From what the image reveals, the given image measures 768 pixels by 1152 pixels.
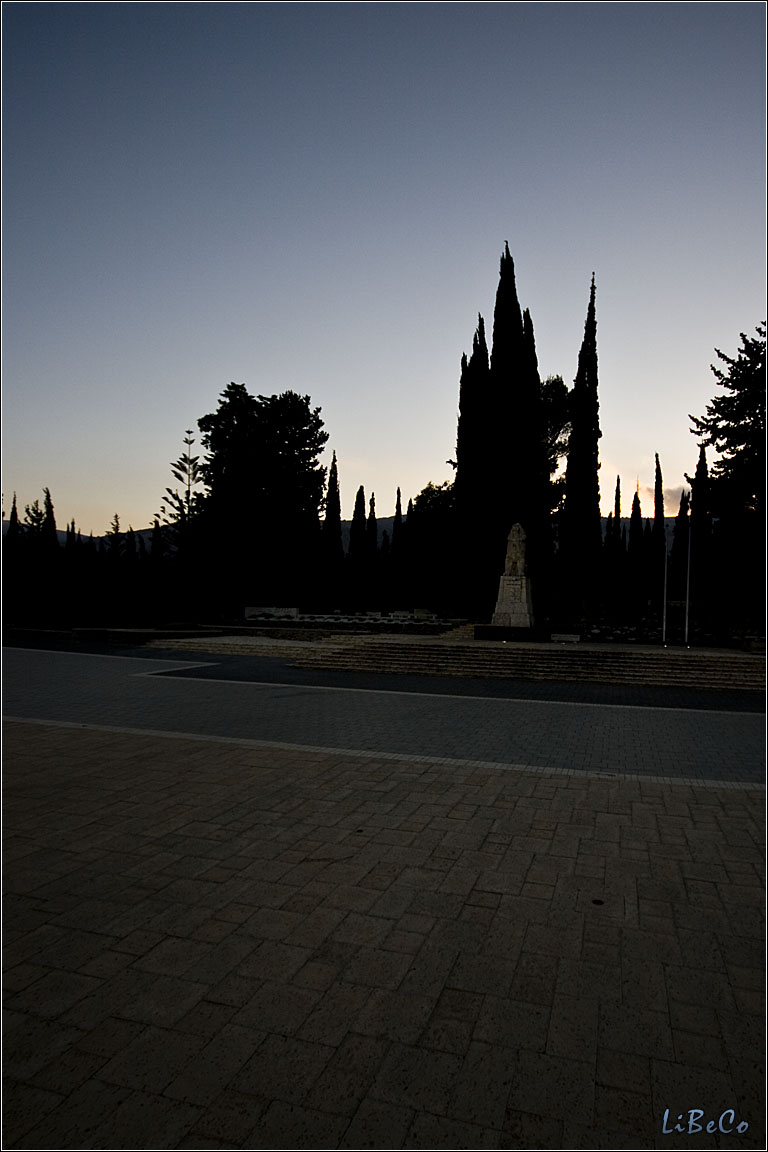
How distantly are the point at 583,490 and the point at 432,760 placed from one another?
2526 centimetres

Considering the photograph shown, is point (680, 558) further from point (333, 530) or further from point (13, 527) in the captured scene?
point (13, 527)

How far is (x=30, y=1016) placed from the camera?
330 cm

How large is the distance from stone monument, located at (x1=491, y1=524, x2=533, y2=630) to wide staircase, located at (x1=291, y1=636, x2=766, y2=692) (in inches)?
189

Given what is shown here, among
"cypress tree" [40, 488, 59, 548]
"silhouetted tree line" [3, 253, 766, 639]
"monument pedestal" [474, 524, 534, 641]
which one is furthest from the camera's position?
"cypress tree" [40, 488, 59, 548]

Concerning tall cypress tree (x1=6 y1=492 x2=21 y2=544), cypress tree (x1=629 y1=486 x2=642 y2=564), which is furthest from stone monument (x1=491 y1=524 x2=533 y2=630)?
tall cypress tree (x1=6 y1=492 x2=21 y2=544)

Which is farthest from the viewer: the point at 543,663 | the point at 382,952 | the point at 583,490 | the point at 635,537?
the point at 635,537

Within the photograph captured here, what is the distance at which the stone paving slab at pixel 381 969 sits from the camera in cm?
265

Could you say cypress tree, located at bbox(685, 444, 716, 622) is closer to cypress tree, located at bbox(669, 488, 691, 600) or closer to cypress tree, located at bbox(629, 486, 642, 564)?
cypress tree, located at bbox(669, 488, 691, 600)

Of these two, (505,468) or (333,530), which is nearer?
(505,468)

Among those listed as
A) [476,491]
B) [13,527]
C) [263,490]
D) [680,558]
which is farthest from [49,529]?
[680,558]

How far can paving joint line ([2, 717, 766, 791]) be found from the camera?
23.5 feet

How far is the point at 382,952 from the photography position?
3.78m

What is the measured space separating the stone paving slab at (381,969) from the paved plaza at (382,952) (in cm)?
2

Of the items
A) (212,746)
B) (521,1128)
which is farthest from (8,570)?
(521,1128)
